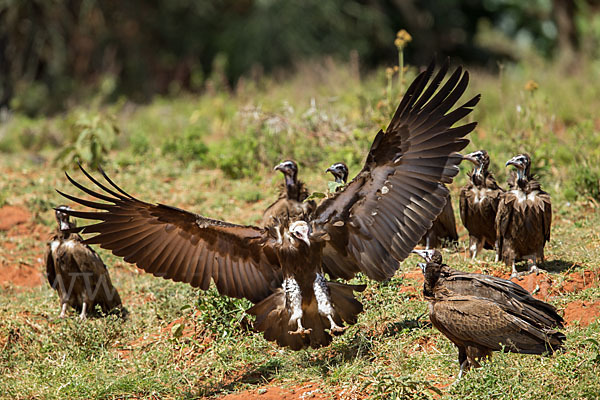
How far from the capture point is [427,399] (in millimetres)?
4500

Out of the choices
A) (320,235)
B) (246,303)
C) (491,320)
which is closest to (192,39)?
(246,303)

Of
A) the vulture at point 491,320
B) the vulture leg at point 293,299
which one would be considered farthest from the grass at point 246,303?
the vulture leg at point 293,299

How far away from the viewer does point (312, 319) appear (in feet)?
17.4

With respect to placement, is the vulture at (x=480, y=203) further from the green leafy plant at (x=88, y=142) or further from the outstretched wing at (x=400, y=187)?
the green leafy plant at (x=88, y=142)

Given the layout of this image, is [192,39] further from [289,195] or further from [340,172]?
[340,172]

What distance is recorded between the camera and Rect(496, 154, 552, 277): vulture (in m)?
6.00

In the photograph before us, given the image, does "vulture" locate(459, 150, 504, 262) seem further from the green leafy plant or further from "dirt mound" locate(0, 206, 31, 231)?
the green leafy plant

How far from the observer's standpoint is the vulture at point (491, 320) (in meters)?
4.56

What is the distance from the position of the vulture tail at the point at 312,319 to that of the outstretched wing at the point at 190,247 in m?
0.33

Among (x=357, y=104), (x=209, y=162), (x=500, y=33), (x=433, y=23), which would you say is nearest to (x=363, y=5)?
(x=433, y=23)

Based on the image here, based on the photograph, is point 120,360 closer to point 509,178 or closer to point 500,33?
point 509,178

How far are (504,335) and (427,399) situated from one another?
0.63 m

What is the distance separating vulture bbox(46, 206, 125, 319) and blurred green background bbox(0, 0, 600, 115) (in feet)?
38.5

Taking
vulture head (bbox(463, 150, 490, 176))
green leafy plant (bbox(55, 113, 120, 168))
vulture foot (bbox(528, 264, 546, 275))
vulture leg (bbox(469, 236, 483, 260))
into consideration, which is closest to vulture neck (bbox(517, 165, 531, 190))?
vulture head (bbox(463, 150, 490, 176))
